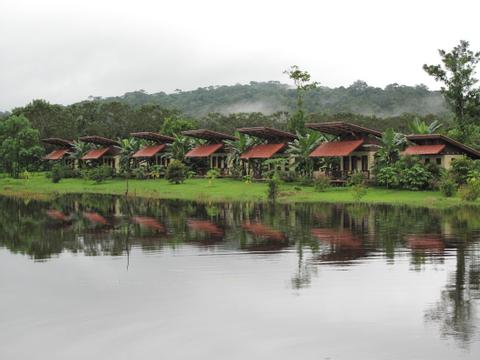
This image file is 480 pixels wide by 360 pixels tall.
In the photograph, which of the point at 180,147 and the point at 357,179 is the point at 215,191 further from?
the point at 180,147

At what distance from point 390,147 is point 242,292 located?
34350mm

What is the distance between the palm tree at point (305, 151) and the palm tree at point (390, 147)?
6.15 m

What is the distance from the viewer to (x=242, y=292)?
40.8 ft

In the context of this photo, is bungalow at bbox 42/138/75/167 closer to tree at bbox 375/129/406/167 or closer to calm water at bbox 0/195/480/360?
tree at bbox 375/129/406/167

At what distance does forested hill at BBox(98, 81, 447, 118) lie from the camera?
114875 millimetres

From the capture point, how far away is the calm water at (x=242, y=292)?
360 inches

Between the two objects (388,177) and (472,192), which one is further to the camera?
(388,177)

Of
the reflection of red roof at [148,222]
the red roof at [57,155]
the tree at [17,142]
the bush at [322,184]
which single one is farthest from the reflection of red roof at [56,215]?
the red roof at [57,155]

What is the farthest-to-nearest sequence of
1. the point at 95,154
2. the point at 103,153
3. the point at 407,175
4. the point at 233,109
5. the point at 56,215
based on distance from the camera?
the point at 233,109 → the point at 95,154 → the point at 103,153 → the point at 407,175 → the point at 56,215

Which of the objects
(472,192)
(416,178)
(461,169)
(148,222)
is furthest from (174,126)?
(148,222)

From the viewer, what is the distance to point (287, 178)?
49.4 metres

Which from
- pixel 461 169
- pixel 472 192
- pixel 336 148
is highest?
pixel 336 148

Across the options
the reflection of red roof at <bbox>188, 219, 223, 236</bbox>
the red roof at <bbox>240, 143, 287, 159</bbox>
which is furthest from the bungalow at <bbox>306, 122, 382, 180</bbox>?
the reflection of red roof at <bbox>188, 219, 223, 236</bbox>

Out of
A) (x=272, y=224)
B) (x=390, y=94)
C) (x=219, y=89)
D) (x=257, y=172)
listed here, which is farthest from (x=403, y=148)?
(x=219, y=89)
